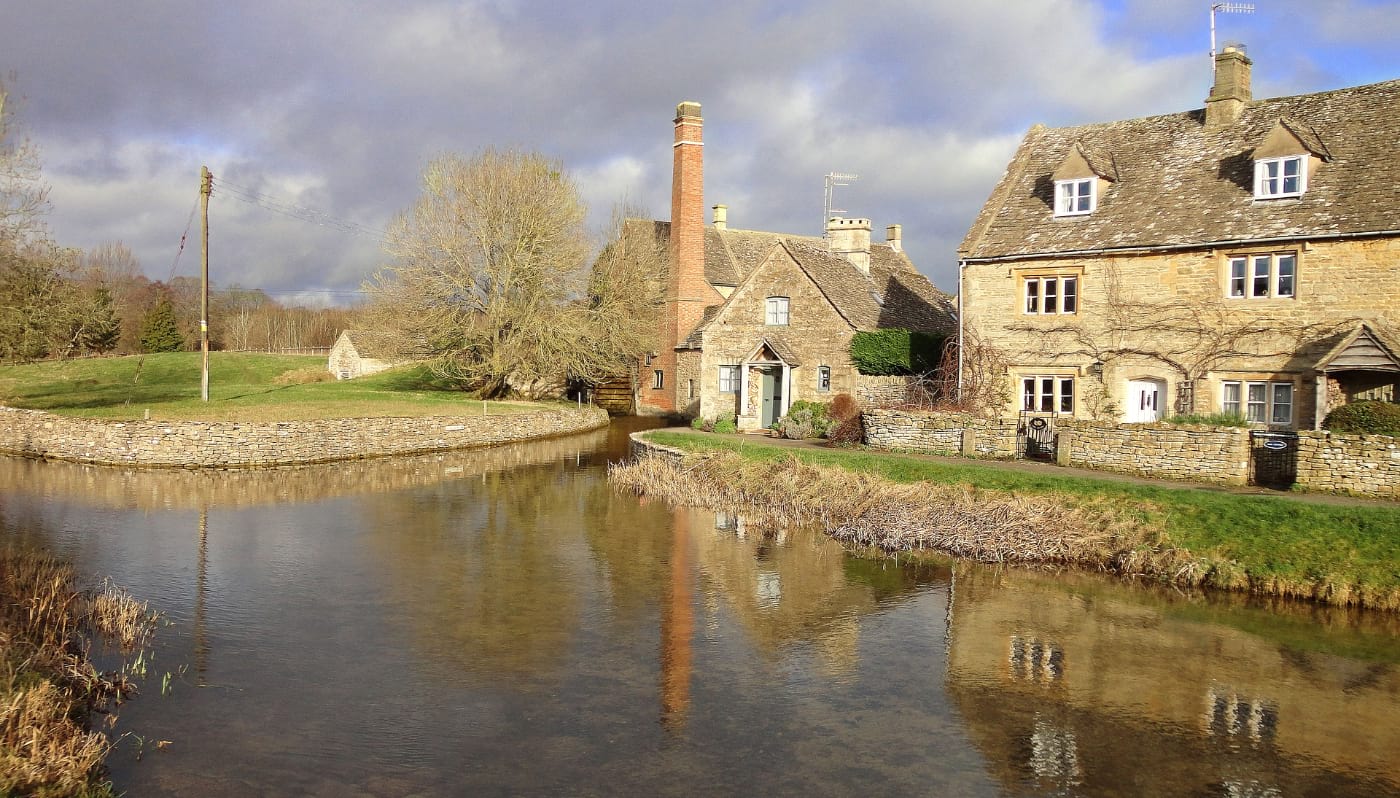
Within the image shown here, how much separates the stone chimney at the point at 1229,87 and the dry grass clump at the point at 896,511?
1529 cm

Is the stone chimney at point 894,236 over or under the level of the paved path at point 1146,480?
over

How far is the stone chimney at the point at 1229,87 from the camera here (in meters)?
25.6

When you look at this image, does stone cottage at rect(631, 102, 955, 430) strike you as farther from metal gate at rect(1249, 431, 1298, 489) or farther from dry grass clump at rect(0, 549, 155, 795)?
dry grass clump at rect(0, 549, 155, 795)

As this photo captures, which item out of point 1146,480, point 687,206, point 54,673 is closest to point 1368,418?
point 1146,480

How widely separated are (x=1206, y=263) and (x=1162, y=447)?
6.17m

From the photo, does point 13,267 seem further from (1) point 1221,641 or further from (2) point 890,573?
(1) point 1221,641

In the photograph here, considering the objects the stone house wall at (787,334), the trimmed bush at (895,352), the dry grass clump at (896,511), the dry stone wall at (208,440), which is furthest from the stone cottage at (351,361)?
the dry grass clump at (896,511)

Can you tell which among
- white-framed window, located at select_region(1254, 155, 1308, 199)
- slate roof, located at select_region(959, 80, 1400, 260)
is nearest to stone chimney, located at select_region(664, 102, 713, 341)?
slate roof, located at select_region(959, 80, 1400, 260)

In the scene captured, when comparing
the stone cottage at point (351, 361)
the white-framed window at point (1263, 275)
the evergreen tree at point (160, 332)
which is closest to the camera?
the white-framed window at point (1263, 275)

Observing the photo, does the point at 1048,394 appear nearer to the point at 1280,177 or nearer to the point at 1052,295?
the point at 1052,295

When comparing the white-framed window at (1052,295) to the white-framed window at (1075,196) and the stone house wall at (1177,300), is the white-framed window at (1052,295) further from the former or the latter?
the white-framed window at (1075,196)

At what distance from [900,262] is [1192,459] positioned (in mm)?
25375

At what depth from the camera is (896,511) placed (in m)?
18.2

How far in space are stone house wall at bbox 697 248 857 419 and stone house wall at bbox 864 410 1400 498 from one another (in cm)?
677
